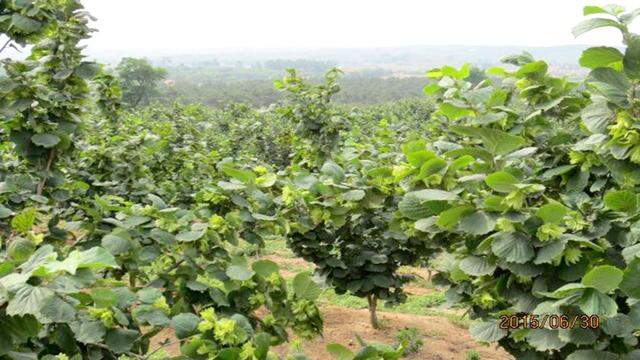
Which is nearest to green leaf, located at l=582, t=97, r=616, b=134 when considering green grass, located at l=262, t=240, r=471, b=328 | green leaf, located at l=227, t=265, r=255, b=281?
green leaf, located at l=227, t=265, r=255, b=281

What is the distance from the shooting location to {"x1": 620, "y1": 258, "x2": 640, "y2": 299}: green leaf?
146cm

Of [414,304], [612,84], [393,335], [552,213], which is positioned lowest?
[414,304]

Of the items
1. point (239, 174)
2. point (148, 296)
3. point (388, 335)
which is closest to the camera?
point (148, 296)

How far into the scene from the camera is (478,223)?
71.4 inches

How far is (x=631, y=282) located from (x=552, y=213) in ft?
1.04

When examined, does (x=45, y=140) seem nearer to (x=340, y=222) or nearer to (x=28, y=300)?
(x=340, y=222)

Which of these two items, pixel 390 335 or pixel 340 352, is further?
pixel 390 335

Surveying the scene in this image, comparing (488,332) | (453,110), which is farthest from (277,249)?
(453,110)

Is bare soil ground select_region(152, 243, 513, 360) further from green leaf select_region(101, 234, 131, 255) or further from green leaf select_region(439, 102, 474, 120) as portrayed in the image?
green leaf select_region(101, 234, 131, 255)

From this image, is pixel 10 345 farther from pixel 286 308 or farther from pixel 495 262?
pixel 495 262

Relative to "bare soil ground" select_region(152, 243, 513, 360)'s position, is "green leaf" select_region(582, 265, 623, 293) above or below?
above

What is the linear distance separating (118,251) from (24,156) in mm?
1286

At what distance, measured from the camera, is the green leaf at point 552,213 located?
1682 mm

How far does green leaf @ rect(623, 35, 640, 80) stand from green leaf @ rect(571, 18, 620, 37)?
0.10 meters
